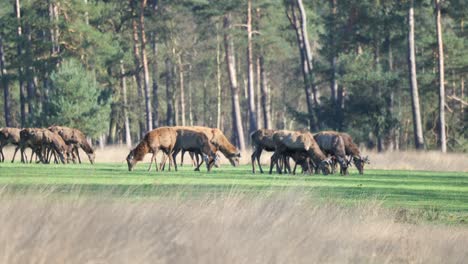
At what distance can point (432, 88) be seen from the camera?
68.8 meters

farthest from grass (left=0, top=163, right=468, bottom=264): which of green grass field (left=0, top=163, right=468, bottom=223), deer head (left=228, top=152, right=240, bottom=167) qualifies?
deer head (left=228, top=152, right=240, bottom=167)

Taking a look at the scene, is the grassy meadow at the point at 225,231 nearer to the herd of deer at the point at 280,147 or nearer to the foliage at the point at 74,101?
the herd of deer at the point at 280,147

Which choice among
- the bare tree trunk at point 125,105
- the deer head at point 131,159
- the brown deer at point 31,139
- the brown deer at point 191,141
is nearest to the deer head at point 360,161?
the brown deer at point 191,141

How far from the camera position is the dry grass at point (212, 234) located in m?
10.7

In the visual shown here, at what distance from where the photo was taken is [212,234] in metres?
12.6

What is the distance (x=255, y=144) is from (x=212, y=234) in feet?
87.7

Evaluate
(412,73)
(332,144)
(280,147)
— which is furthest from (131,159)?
(412,73)

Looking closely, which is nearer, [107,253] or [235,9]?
[107,253]

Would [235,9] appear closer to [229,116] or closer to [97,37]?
[97,37]

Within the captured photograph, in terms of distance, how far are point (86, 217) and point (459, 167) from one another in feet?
114

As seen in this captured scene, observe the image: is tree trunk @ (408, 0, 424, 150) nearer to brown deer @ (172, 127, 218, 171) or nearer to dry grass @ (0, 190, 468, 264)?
brown deer @ (172, 127, 218, 171)

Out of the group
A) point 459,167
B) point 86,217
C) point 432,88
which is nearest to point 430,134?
point 432,88

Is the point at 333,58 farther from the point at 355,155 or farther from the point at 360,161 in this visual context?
the point at 360,161

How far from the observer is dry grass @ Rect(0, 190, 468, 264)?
10.7 meters
